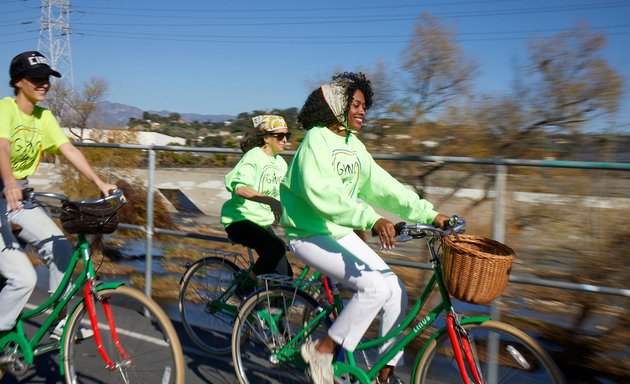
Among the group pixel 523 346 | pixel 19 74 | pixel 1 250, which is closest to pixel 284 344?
pixel 523 346

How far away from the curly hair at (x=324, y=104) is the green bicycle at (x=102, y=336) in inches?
48.9

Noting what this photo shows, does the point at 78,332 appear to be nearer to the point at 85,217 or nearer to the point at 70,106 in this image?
the point at 85,217

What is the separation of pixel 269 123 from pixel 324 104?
1.31 metres

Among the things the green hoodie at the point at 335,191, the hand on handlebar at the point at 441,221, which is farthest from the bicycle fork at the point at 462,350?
the green hoodie at the point at 335,191

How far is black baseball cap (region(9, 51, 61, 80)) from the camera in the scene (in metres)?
3.86

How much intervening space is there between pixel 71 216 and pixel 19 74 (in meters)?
1.05

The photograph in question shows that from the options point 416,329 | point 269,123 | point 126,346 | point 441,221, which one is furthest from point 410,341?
point 269,123

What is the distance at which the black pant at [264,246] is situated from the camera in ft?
15.0

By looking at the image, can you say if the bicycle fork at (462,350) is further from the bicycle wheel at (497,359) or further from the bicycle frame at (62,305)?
the bicycle frame at (62,305)

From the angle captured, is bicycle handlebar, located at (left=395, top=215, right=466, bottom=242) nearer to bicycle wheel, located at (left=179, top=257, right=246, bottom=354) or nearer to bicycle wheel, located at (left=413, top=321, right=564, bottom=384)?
bicycle wheel, located at (left=413, top=321, right=564, bottom=384)

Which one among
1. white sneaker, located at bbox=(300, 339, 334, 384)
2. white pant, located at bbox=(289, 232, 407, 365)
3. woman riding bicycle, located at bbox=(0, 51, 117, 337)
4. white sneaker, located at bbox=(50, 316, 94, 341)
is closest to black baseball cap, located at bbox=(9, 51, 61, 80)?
woman riding bicycle, located at bbox=(0, 51, 117, 337)

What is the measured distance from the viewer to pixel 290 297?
3859mm

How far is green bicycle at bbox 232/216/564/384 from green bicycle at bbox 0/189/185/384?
1.94ft

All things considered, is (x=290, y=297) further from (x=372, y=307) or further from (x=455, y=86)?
(x=455, y=86)
